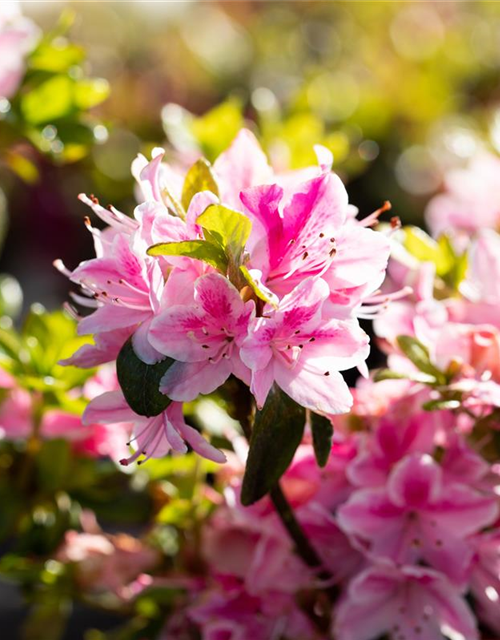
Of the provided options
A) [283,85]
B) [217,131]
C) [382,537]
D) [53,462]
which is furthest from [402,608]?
[283,85]

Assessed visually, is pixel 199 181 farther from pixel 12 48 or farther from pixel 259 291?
pixel 12 48

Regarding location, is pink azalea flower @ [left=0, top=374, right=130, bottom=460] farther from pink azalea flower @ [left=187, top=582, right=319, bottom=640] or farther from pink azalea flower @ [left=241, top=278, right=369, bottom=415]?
pink azalea flower @ [left=241, top=278, right=369, bottom=415]

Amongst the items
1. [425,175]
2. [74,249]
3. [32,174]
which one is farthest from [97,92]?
[74,249]

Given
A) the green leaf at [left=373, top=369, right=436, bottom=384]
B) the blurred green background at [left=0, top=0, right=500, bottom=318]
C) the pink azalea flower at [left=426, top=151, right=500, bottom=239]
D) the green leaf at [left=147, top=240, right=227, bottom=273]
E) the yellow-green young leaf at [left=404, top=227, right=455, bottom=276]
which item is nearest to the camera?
the green leaf at [left=147, top=240, right=227, bottom=273]

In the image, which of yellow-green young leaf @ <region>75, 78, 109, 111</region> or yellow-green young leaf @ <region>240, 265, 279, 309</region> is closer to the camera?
yellow-green young leaf @ <region>240, 265, 279, 309</region>

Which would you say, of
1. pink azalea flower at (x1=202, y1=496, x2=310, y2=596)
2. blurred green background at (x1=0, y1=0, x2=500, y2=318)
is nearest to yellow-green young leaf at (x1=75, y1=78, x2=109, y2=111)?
blurred green background at (x1=0, y1=0, x2=500, y2=318)

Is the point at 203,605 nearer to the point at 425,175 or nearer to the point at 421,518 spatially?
the point at 421,518

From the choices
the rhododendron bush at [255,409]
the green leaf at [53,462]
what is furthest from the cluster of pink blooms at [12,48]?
the green leaf at [53,462]
